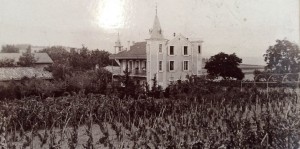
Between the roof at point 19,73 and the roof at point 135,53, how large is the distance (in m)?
3.67

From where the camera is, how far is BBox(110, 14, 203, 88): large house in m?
16.9

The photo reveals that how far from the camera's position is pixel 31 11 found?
5.44 meters

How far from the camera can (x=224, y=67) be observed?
16438mm

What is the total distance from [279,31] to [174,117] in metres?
2.39

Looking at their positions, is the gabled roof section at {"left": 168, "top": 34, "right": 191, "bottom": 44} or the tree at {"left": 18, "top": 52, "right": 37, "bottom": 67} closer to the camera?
the tree at {"left": 18, "top": 52, "right": 37, "bottom": 67}

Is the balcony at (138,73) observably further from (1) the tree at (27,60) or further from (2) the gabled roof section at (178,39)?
(1) the tree at (27,60)

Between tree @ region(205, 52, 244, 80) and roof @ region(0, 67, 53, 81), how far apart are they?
6.84 m

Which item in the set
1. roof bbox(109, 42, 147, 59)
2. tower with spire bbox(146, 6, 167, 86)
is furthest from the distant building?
tower with spire bbox(146, 6, 167, 86)

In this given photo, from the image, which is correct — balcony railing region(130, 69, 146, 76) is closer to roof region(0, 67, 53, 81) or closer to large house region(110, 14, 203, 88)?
large house region(110, 14, 203, 88)

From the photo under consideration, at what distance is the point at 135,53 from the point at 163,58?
5.67 ft

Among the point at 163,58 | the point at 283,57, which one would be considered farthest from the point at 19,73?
the point at 283,57

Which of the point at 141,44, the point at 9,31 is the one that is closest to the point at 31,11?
the point at 9,31

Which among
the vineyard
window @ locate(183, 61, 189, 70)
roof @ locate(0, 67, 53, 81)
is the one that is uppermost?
window @ locate(183, 61, 189, 70)

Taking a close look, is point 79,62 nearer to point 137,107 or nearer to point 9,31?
point 137,107
